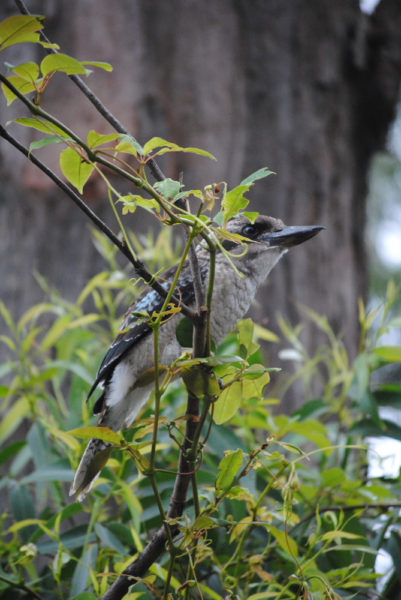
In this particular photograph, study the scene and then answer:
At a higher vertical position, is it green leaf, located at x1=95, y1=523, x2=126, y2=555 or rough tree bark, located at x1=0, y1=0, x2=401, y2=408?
rough tree bark, located at x1=0, y1=0, x2=401, y2=408

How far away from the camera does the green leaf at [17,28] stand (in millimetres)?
770

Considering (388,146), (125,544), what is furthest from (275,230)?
(388,146)

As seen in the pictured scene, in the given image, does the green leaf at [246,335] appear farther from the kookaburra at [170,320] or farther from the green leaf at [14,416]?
the green leaf at [14,416]

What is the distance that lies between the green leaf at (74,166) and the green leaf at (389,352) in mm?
981

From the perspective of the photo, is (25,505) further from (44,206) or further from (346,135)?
(346,135)

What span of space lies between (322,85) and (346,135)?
28 cm

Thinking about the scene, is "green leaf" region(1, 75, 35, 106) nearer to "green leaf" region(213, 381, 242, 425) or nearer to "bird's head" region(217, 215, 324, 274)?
"green leaf" region(213, 381, 242, 425)

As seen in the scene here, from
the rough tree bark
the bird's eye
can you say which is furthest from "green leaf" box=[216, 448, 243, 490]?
the rough tree bark

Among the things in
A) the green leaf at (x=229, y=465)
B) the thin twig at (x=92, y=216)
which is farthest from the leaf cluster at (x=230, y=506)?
the thin twig at (x=92, y=216)

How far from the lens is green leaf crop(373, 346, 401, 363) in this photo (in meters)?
1.59

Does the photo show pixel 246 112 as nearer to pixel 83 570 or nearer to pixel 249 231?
pixel 249 231

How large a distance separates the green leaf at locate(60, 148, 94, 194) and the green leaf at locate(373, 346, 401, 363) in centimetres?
98

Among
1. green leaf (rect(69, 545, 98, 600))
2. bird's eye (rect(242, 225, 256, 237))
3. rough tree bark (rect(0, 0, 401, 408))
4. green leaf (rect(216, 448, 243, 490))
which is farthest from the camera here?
rough tree bark (rect(0, 0, 401, 408))

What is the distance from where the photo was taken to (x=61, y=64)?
80 centimetres
